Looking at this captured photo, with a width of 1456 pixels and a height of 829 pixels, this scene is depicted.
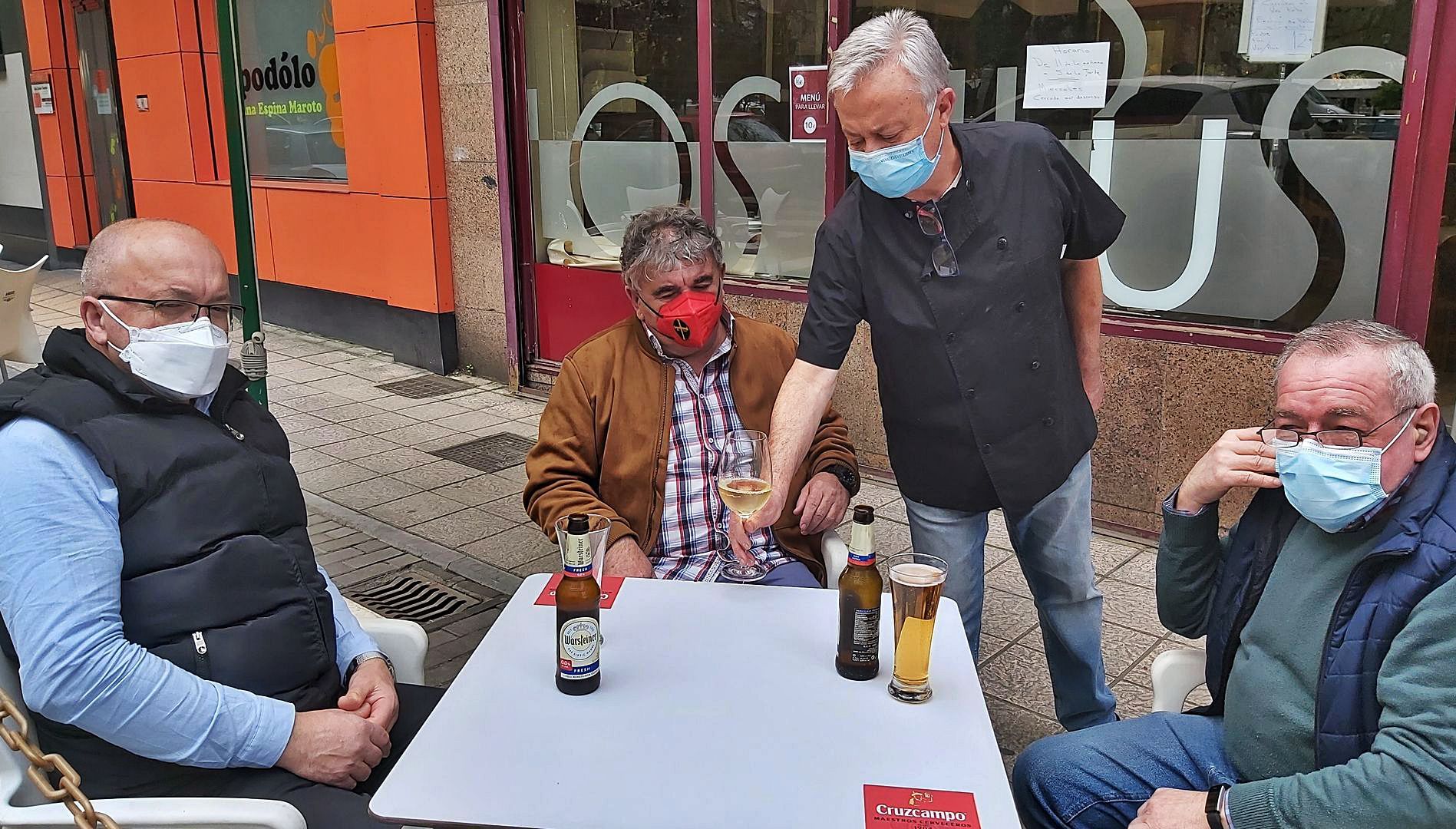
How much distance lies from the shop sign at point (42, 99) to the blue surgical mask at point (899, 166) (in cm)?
1313

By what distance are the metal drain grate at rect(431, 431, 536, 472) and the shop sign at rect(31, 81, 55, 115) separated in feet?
31.6

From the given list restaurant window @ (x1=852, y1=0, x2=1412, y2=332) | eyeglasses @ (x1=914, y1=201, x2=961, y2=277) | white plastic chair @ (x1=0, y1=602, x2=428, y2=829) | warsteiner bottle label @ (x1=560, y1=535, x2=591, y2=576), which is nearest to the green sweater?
eyeglasses @ (x1=914, y1=201, x2=961, y2=277)

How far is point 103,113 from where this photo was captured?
1221cm

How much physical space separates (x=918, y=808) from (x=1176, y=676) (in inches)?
37.1

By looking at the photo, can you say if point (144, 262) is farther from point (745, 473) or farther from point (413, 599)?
point (413, 599)

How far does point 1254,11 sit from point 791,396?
289 centimetres

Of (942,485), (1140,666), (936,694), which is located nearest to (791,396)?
(942,485)

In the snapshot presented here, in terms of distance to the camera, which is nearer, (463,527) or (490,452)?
(463,527)

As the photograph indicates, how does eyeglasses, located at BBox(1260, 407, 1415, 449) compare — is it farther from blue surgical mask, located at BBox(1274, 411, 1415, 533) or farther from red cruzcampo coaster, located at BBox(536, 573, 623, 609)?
red cruzcampo coaster, located at BBox(536, 573, 623, 609)

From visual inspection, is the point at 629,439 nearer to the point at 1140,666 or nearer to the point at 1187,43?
the point at 1140,666

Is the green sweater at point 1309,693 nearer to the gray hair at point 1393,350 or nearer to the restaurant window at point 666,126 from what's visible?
the gray hair at point 1393,350

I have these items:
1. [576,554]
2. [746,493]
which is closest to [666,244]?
[746,493]

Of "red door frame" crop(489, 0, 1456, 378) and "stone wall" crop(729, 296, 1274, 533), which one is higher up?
"red door frame" crop(489, 0, 1456, 378)

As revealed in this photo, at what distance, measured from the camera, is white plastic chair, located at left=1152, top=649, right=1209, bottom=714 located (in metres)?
2.16
